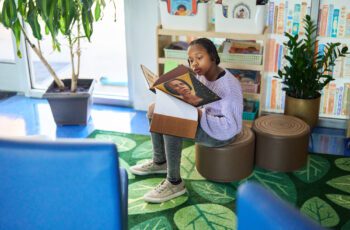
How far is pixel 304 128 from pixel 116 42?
6.33 ft

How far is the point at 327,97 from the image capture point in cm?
316

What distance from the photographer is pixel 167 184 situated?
2355 millimetres

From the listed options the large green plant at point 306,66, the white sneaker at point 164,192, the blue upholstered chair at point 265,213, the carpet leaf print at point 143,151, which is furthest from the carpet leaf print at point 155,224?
the large green plant at point 306,66

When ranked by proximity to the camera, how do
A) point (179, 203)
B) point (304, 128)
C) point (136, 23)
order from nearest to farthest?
point (179, 203) < point (304, 128) < point (136, 23)

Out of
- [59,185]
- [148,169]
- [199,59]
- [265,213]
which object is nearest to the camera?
[265,213]

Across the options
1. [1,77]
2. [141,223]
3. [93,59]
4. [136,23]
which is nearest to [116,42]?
[93,59]

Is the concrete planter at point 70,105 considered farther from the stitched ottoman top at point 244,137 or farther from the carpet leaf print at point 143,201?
the stitched ottoman top at point 244,137

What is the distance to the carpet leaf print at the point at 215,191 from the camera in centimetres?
232

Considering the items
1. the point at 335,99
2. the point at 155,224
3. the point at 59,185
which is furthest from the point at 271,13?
the point at 59,185

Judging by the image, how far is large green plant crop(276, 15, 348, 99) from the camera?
2.79 m

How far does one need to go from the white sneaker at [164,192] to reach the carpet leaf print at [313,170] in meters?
0.71

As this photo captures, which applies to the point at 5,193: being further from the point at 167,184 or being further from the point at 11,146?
the point at 167,184

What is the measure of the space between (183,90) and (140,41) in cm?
143

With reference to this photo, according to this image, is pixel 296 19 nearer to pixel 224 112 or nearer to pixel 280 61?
pixel 280 61
